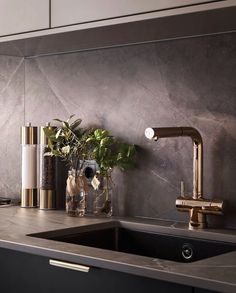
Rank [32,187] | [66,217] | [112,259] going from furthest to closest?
[32,187] → [66,217] → [112,259]

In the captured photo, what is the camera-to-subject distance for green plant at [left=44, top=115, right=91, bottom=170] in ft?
7.75

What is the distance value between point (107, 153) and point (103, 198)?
17 centimetres

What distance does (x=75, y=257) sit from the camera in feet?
5.44

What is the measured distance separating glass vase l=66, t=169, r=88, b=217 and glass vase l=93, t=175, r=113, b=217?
45mm

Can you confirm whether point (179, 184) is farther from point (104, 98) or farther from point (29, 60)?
point (29, 60)

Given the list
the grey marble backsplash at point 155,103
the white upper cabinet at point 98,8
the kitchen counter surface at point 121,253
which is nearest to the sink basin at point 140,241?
the kitchen counter surface at point 121,253

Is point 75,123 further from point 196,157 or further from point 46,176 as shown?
point 196,157

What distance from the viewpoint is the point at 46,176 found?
2.50m

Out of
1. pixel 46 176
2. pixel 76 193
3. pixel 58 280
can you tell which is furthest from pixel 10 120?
pixel 58 280

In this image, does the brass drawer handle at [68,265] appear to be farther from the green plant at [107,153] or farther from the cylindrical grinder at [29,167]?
the cylindrical grinder at [29,167]

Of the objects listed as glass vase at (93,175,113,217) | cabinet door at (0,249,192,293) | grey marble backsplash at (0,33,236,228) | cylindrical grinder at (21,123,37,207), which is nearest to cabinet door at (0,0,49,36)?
grey marble backsplash at (0,33,236,228)

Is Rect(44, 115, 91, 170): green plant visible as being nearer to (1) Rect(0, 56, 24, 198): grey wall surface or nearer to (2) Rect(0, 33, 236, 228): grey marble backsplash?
(2) Rect(0, 33, 236, 228): grey marble backsplash

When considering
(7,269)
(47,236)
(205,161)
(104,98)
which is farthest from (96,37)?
(7,269)

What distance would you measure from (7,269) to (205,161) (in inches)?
28.6
